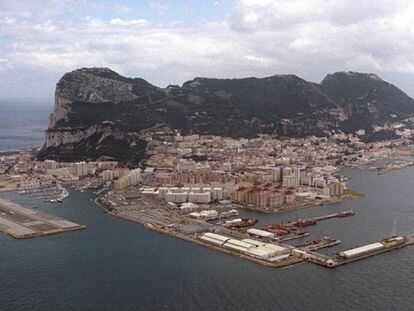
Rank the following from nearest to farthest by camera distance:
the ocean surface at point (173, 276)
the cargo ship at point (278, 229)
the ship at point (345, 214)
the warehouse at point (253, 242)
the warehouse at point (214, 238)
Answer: the ocean surface at point (173, 276) < the warehouse at point (253, 242) < the warehouse at point (214, 238) < the cargo ship at point (278, 229) < the ship at point (345, 214)

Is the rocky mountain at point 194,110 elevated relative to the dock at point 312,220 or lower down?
elevated

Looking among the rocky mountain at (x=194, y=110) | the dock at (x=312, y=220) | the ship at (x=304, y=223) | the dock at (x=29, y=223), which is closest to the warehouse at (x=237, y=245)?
the dock at (x=312, y=220)

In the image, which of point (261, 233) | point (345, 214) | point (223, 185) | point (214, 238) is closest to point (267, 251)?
point (214, 238)

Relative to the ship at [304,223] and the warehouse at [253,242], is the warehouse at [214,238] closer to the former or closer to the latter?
the warehouse at [253,242]

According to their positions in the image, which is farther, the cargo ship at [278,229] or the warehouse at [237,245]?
the cargo ship at [278,229]

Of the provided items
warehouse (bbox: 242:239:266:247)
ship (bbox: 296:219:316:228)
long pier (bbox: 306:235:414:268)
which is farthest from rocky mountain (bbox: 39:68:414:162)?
long pier (bbox: 306:235:414:268)

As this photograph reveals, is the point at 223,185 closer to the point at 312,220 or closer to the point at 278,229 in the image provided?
the point at 312,220
